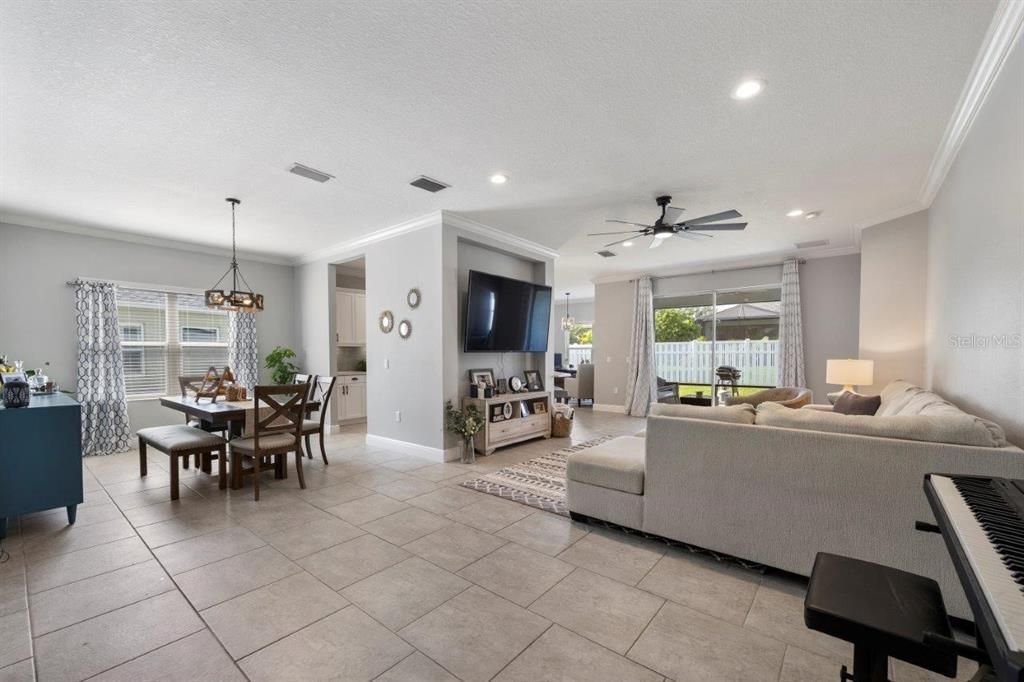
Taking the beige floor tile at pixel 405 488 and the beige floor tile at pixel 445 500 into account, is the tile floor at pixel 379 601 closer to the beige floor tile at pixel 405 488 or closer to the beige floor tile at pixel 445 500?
the beige floor tile at pixel 445 500

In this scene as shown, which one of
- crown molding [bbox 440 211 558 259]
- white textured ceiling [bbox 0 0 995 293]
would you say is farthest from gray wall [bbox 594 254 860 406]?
crown molding [bbox 440 211 558 259]

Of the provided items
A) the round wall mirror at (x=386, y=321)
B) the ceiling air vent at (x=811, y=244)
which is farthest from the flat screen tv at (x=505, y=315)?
the ceiling air vent at (x=811, y=244)

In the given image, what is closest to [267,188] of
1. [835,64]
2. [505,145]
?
[505,145]

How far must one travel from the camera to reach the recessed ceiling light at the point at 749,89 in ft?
7.73

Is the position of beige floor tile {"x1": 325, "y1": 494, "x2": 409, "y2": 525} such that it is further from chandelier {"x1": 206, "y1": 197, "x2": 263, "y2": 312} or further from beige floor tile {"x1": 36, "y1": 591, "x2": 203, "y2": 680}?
chandelier {"x1": 206, "y1": 197, "x2": 263, "y2": 312}

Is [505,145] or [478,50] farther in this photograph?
[505,145]

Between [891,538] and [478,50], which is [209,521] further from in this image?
[891,538]

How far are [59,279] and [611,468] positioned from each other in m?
6.44

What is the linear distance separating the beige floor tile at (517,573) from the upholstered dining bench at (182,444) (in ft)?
8.86

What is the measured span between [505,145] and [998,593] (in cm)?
312

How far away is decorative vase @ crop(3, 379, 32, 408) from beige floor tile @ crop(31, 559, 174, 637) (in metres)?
1.48

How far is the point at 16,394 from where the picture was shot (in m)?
2.96

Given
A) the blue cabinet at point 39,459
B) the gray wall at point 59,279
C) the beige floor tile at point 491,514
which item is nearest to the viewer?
the blue cabinet at point 39,459

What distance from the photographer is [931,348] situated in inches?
155
